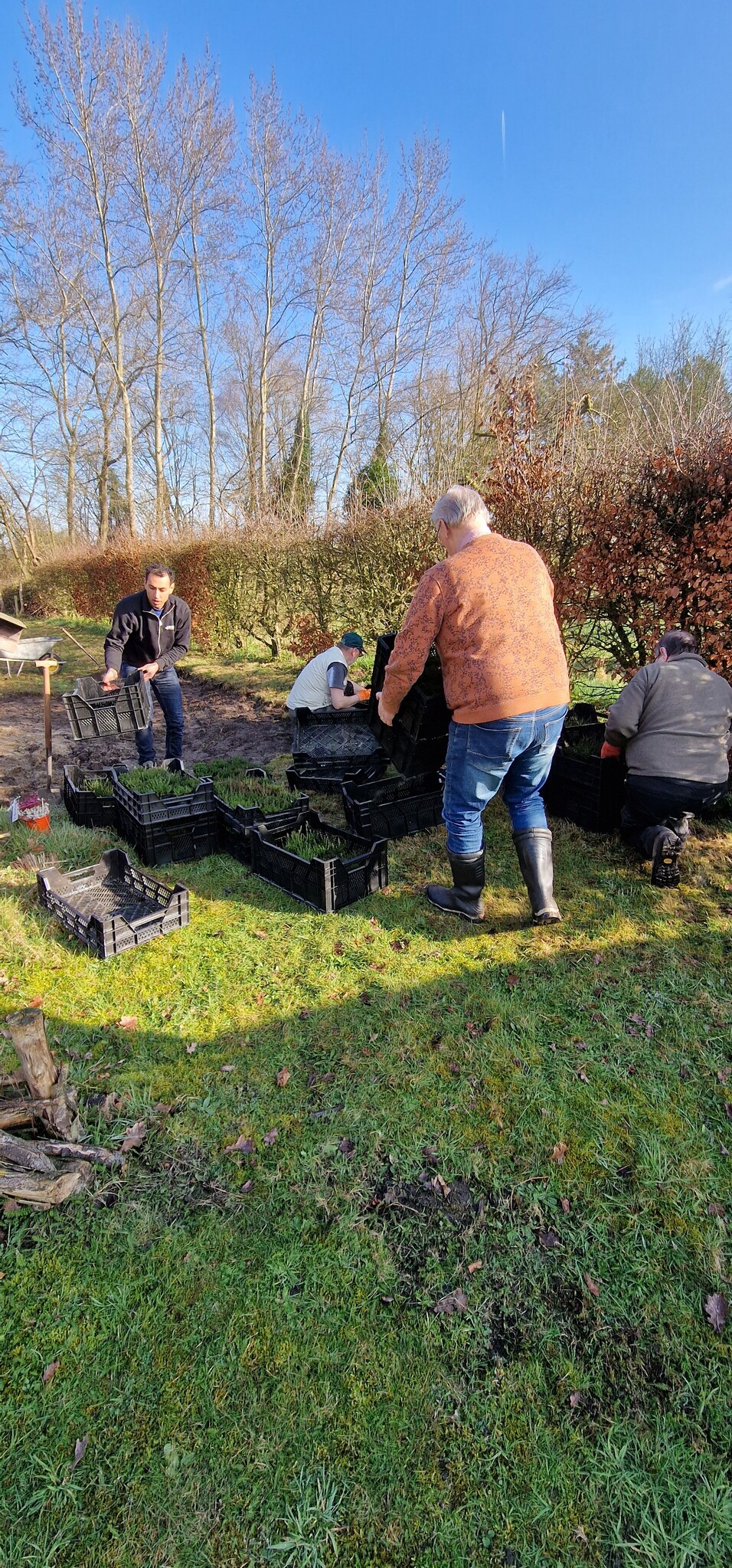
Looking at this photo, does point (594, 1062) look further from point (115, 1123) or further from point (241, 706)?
point (241, 706)

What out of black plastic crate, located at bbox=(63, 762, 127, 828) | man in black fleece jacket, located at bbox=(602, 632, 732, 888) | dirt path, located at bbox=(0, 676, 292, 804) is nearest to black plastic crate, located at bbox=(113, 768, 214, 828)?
black plastic crate, located at bbox=(63, 762, 127, 828)

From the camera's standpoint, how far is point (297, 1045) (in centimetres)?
286

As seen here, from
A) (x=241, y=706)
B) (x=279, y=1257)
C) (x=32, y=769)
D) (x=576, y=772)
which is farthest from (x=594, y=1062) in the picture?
(x=241, y=706)

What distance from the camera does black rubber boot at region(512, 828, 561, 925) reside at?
347cm

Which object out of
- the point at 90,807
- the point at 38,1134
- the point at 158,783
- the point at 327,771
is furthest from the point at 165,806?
the point at 38,1134

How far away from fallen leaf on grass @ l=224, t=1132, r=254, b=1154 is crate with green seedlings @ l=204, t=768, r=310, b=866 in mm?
2062

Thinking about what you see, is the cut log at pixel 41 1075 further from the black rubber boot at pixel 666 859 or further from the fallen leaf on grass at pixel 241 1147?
the black rubber boot at pixel 666 859

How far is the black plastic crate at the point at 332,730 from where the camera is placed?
19.9 ft

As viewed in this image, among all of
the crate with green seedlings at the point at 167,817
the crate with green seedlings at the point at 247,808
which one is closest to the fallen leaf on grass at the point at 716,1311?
the crate with green seedlings at the point at 247,808

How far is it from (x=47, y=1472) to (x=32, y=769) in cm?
611

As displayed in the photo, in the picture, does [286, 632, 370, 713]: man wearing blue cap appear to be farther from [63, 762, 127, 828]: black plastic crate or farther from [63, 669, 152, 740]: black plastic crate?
[63, 762, 127, 828]: black plastic crate

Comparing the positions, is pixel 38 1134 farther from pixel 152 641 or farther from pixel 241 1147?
pixel 152 641

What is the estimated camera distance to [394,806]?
459 centimetres

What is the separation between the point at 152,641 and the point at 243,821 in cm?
230
